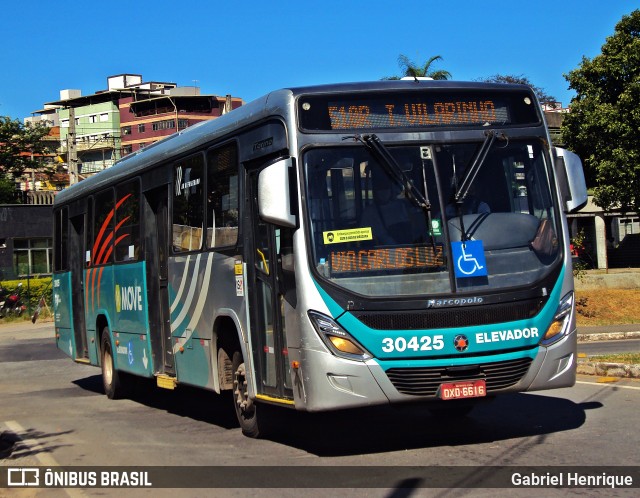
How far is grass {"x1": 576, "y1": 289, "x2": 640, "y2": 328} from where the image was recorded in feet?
85.0

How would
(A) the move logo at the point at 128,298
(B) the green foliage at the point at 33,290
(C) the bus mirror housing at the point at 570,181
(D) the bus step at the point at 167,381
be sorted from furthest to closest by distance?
(B) the green foliage at the point at 33,290 < (A) the move logo at the point at 128,298 < (D) the bus step at the point at 167,381 < (C) the bus mirror housing at the point at 570,181

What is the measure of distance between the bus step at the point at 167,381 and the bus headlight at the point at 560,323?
5.19 m

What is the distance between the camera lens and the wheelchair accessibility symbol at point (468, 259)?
8219mm

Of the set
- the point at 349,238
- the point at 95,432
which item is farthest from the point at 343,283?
the point at 95,432

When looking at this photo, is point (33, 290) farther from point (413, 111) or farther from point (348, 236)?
point (348, 236)

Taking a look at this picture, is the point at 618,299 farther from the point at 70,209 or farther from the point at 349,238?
the point at 349,238

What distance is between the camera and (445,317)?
26.6 feet

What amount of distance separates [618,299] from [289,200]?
2172cm

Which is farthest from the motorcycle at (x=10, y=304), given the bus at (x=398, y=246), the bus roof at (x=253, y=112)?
the bus at (x=398, y=246)

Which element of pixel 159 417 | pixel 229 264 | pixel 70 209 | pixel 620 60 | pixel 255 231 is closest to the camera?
pixel 255 231

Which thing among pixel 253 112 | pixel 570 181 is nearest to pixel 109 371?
pixel 253 112

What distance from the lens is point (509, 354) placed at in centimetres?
828

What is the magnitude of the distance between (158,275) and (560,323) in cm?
585

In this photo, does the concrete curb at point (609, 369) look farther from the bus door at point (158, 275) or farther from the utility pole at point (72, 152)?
the utility pole at point (72, 152)
